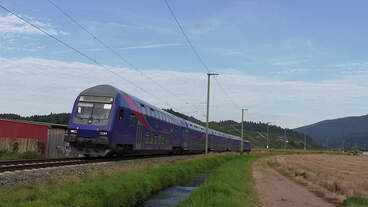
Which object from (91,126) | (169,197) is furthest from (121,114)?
(169,197)

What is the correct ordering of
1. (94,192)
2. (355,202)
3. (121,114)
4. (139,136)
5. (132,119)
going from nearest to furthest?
1. (94,192)
2. (355,202)
3. (121,114)
4. (132,119)
5. (139,136)

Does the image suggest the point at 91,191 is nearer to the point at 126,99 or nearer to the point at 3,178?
the point at 3,178

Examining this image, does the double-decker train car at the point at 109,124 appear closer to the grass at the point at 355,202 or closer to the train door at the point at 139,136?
the train door at the point at 139,136

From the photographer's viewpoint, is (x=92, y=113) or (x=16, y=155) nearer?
(x=92, y=113)

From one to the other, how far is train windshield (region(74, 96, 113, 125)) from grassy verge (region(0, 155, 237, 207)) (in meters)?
5.00

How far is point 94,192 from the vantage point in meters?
12.4

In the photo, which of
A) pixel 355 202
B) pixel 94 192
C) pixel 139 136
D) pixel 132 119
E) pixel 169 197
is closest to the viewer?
pixel 94 192

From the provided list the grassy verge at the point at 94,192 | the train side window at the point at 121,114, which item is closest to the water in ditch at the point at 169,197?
the grassy verge at the point at 94,192

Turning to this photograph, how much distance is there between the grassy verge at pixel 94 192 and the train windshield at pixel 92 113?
5001 mm

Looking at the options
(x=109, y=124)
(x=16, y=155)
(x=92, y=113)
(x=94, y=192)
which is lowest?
(x=94, y=192)

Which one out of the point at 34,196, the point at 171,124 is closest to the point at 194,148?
the point at 171,124

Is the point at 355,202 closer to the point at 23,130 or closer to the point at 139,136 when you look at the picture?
A: the point at 139,136

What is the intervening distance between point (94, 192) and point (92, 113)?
13.1 m

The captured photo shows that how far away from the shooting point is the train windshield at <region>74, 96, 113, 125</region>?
974 inches
